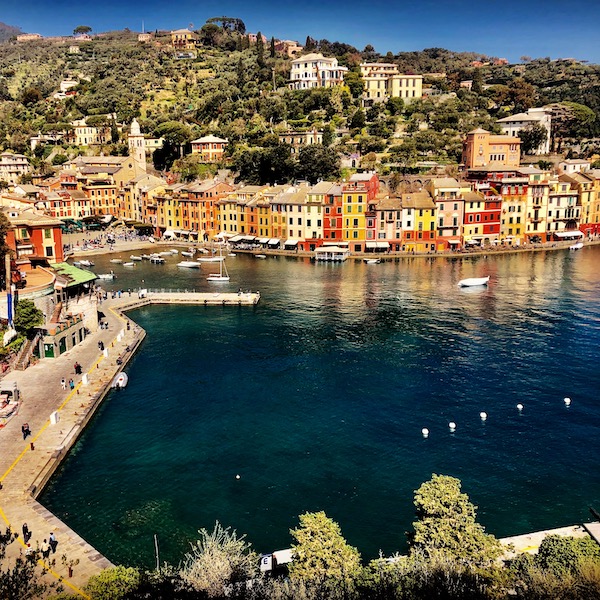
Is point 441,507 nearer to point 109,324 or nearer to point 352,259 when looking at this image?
point 109,324

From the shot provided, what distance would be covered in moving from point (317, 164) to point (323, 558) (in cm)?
7929

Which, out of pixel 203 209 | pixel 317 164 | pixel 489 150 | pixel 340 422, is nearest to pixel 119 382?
pixel 340 422

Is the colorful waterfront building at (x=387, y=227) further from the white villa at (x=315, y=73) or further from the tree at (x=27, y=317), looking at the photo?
the white villa at (x=315, y=73)

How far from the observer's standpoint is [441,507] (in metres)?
17.1

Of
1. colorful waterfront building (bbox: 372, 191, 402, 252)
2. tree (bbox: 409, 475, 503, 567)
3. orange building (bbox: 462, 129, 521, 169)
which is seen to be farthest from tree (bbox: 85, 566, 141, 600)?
orange building (bbox: 462, 129, 521, 169)

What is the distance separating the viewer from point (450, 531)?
1672 cm

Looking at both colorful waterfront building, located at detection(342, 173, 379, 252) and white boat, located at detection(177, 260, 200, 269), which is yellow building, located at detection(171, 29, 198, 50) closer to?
colorful waterfront building, located at detection(342, 173, 379, 252)

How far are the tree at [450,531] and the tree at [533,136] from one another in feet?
308

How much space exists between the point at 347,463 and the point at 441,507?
9.28 meters

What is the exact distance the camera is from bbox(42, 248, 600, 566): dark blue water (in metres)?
22.7

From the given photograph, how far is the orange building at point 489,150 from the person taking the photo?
92188 millimetres

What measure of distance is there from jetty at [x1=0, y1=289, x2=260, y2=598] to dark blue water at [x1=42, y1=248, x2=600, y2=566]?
92cm

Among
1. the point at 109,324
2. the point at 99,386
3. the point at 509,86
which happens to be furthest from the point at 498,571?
the point at 509,86

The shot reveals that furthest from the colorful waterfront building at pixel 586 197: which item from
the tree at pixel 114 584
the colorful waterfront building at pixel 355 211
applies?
the tree at pixel 114 584
